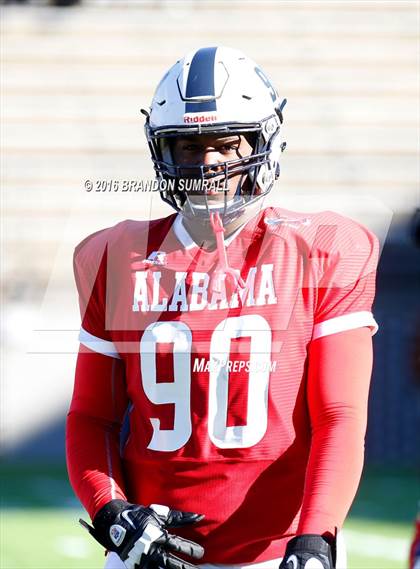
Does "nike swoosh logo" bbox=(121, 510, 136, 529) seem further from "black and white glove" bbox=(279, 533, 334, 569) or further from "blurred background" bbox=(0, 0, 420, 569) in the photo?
"blurred background" bbox=(0, 0, 420, 569)

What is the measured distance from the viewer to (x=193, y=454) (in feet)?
6.11

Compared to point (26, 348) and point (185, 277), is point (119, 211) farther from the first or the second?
point (26, 348)

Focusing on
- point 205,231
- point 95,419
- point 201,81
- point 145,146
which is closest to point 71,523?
point 145,146

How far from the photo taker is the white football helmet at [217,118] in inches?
76.4

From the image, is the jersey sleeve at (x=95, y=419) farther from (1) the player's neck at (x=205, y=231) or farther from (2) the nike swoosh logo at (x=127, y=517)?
(1) the player's neck at (x=205, y=231)

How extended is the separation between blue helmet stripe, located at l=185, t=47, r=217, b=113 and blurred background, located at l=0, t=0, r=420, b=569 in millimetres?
3263

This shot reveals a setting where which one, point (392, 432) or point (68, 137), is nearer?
point (392, 432)

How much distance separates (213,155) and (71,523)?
10.1 feet

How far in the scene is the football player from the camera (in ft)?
5.99

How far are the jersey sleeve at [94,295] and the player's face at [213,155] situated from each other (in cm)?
20

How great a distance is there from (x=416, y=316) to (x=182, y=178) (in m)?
4.14

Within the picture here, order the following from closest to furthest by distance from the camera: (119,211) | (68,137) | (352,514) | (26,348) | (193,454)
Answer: (193,454) → (119,211) → (352,514) → (26,348) → (68,137)

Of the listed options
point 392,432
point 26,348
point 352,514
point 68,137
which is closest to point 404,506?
point 352,514

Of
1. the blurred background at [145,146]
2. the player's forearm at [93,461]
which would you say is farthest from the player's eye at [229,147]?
the blurred background at [145,146]
